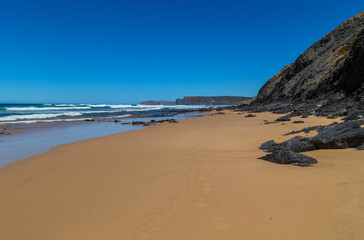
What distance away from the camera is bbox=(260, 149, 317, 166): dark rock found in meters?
4.57

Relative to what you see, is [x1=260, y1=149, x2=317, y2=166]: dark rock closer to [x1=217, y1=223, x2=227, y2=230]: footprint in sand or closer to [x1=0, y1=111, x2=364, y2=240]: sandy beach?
[x1=0, y1=111, x2=364, y2=240]: sandy beach

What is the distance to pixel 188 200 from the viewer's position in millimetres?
3266

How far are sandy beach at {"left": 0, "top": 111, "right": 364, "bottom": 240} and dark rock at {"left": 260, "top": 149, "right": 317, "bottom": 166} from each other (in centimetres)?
24

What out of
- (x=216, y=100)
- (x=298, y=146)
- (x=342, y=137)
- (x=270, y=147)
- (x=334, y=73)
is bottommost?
(x=270, y=147)

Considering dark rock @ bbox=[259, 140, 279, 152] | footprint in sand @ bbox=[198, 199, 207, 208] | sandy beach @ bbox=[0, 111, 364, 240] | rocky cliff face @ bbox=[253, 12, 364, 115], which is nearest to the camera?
sandy beach @ bbox=[0, 111, 364, 240]

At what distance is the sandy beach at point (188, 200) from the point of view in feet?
7.95

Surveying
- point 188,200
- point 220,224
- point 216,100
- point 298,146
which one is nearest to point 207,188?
point 188,200

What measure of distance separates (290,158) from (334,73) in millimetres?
21328

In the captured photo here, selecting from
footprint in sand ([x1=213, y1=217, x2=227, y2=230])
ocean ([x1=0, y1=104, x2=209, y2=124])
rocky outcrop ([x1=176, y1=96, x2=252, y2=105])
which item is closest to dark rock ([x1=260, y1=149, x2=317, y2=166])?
footprint in sand ([x1=213, y1=217, x2=227, y2=230])

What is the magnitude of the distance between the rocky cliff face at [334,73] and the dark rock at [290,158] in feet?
33.7

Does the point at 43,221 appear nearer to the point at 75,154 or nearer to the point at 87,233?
the point at 87,233

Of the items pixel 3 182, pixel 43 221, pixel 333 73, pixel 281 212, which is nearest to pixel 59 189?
pixel 43 221

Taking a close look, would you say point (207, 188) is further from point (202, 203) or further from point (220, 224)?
point (220, 224)

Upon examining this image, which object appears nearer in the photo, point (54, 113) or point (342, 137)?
point (342, 137)
